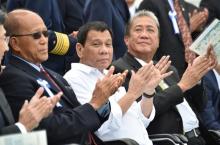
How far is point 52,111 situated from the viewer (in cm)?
441

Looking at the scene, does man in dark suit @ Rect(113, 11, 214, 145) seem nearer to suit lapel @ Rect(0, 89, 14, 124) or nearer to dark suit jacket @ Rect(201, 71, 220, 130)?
dark suit jacket @ Rect(201, 71, 220, 130)

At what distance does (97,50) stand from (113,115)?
637 millimetres

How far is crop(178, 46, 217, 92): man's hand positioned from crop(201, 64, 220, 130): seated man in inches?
24.5

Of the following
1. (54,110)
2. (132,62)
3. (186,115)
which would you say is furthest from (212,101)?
(54,110)

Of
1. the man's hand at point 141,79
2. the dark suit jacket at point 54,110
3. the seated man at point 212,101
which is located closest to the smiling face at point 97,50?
the man's hand at point 141,79

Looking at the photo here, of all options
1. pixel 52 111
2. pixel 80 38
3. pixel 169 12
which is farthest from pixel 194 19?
pixel 52 111

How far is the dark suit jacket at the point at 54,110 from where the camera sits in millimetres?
4297

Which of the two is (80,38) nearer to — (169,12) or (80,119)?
(80,119)

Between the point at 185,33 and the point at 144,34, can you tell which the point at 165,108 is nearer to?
the point at 144,34

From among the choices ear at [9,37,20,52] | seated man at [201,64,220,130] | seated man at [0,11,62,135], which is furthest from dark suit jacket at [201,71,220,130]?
seated man at [0,11,62,135]

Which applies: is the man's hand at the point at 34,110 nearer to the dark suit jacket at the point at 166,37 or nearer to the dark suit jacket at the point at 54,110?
the dark suit jacket at the point at 54,110

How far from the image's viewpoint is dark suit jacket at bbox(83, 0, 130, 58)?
6.29 metres

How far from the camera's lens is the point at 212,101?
255 inches

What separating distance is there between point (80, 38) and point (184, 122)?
44.7 inches
